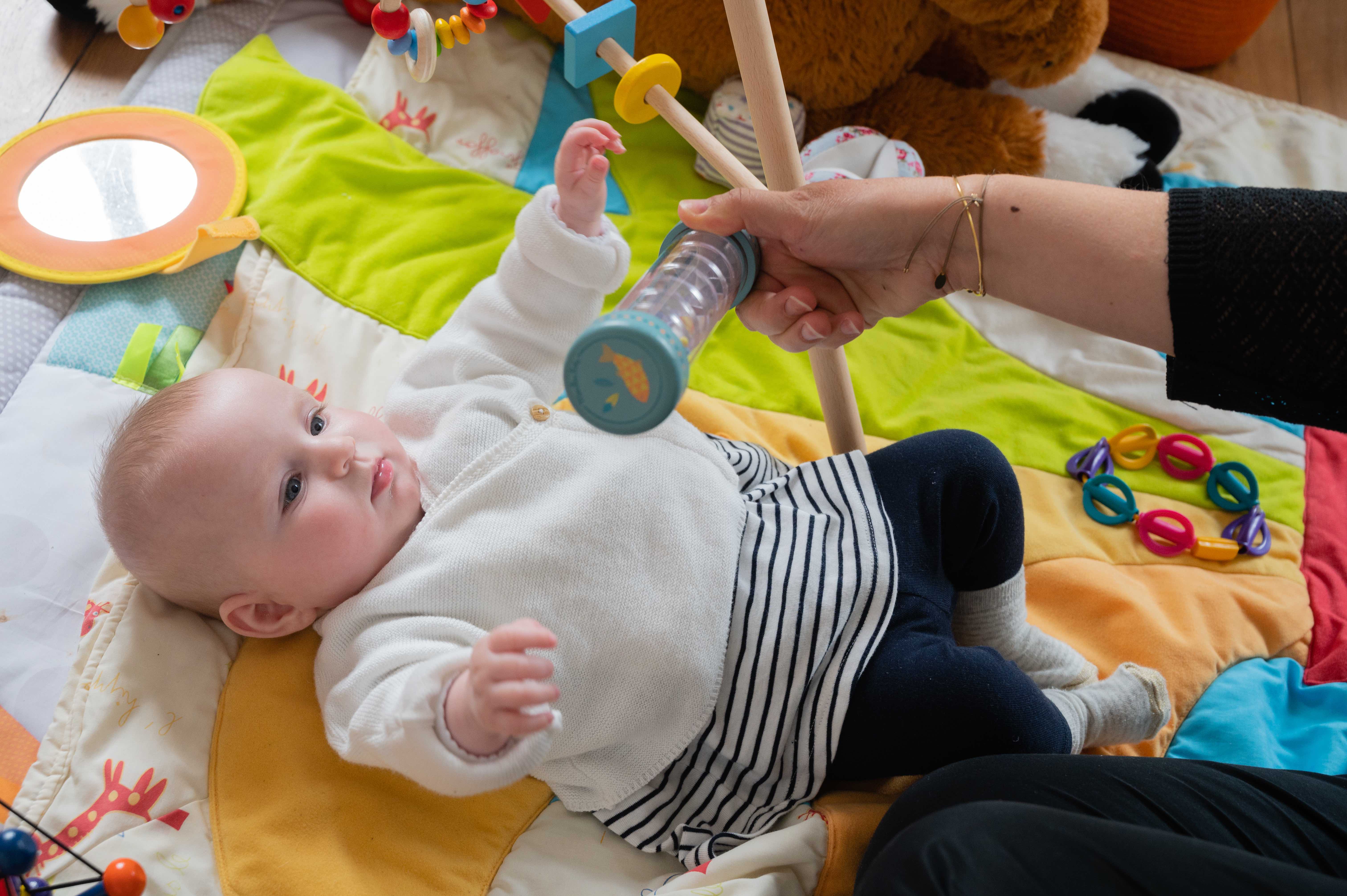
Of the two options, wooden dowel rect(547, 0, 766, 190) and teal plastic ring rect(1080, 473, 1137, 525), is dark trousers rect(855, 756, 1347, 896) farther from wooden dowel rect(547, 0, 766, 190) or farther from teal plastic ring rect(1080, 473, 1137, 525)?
wooden dowel rect(547, 0, 766, 190)

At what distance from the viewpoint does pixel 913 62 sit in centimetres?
144

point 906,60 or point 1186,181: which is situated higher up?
point 906,60

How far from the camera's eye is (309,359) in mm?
1146

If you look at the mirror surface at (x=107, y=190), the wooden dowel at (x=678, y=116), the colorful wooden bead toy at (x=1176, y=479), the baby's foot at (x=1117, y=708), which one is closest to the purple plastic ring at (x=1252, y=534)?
the colorful wooden bead toy at (x=1176, y=479)

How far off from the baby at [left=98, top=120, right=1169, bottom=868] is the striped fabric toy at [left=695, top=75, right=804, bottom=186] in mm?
469

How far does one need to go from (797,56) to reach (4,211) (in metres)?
1.06

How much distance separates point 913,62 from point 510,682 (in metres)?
1.19

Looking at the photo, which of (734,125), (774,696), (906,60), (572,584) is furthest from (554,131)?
(774,696)

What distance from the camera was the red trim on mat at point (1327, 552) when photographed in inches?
41.8

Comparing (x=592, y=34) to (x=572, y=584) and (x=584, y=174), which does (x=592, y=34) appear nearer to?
(x=584, y=174)

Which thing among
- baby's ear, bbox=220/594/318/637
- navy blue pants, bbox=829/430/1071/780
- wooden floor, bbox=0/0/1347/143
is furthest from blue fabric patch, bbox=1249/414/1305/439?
baby's ear, bbox=220/594/318/637

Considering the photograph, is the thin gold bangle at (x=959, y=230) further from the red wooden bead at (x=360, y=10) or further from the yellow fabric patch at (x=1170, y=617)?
the red wooden bead at (x=360, y=10)

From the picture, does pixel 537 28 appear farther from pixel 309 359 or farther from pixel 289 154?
pixel 309 359

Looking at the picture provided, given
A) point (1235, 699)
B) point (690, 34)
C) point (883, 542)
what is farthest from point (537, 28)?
point (1235, 699)
